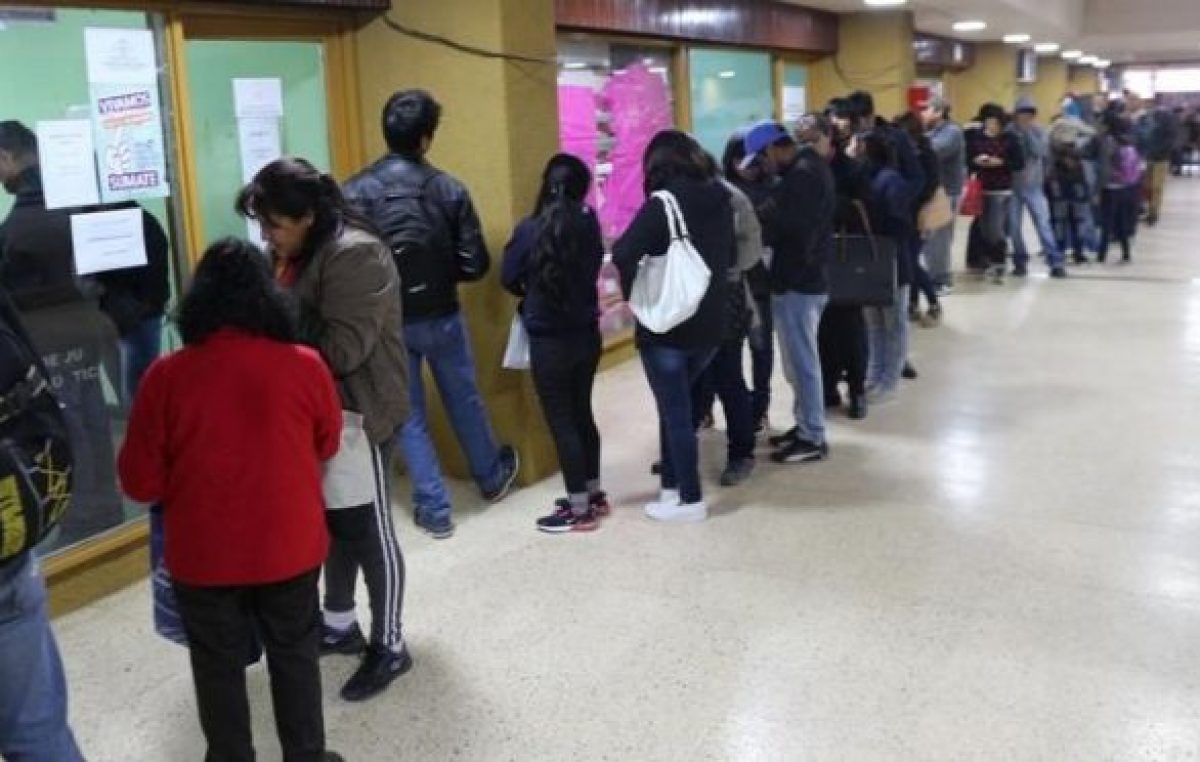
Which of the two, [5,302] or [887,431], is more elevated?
[5,302]

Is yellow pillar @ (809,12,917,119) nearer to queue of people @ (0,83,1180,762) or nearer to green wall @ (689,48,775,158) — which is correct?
green wall @ (689,48,775,158)

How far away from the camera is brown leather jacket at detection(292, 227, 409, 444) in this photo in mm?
2631

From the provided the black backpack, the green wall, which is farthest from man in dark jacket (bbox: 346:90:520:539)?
the green wall

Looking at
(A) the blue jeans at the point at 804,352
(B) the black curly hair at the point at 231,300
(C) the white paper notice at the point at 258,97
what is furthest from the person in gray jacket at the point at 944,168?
(B) the black curly hair at the point at 231,300

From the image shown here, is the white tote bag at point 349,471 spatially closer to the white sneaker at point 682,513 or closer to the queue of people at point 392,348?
the queue of people at point 392,348

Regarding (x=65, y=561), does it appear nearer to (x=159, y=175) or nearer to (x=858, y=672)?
(x=159, y=175)

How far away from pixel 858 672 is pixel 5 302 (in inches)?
87.3

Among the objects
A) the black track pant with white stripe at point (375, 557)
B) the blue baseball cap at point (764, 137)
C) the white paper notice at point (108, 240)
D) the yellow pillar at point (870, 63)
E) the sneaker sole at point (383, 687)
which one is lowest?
the sneaker sole at point (383, 687)

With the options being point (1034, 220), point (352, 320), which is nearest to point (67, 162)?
point (352, 320)

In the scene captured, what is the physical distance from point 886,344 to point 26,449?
15.2 ft

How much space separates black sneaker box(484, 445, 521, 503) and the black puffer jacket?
708mm

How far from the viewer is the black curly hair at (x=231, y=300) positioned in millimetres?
2109

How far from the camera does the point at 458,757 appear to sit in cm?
265

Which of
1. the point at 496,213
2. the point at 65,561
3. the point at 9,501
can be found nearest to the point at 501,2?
the point at 496,213
